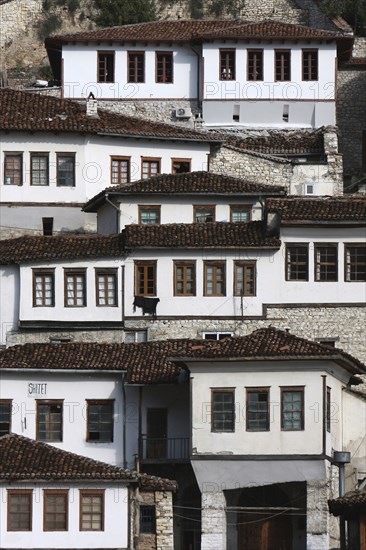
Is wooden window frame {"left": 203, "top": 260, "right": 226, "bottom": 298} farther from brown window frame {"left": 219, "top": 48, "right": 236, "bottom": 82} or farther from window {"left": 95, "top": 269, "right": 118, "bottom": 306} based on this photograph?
brown window frame {"left": 219, "top": 48, "right": 236, "bottom": 82}

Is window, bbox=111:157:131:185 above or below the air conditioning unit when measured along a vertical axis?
below

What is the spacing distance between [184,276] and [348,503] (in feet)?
54.1

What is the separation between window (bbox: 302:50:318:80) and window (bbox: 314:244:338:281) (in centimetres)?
2019

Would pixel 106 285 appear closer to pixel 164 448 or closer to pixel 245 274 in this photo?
pixel 245 274

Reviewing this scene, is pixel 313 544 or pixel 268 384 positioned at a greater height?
pixel 268 384

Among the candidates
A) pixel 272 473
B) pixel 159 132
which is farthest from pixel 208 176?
pixel 272 473

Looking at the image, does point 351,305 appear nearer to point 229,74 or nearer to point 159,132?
point 159,132

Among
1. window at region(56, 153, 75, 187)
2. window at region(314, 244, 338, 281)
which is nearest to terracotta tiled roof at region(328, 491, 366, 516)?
window at region(314, 244, 338, 281)

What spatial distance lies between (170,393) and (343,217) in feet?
30.2

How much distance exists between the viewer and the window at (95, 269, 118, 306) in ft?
238

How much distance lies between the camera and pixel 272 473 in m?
63.9

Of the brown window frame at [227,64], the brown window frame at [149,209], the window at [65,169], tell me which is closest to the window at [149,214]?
the brown window frame at [149,209]

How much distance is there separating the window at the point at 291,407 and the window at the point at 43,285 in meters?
11.8

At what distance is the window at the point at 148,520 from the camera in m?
63.3
